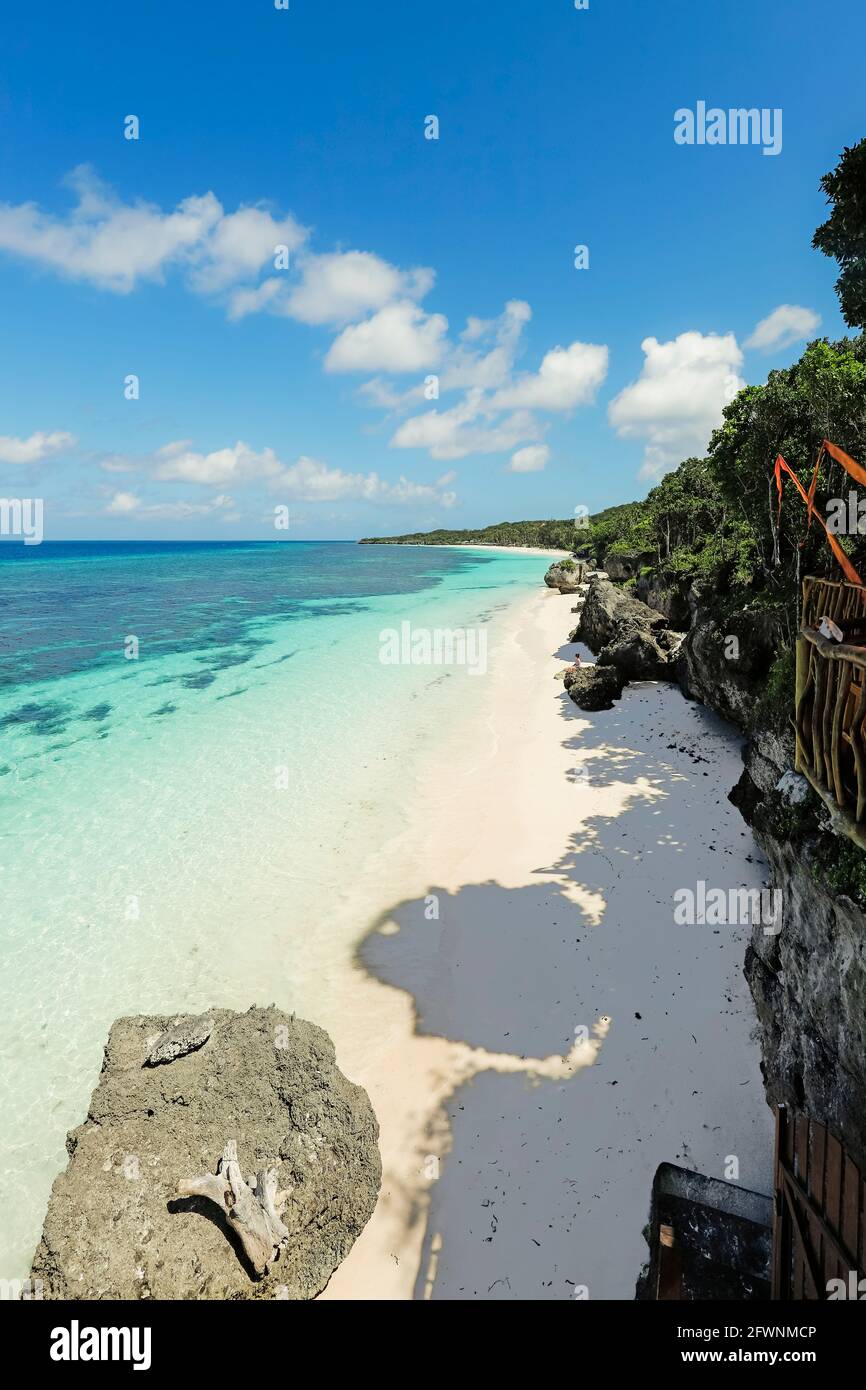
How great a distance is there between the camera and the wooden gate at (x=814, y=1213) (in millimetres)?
4055

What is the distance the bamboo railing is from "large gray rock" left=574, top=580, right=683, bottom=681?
2081 centimetres

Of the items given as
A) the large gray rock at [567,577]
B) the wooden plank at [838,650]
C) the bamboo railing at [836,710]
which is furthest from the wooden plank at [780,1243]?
the large gray rock at [567,577]

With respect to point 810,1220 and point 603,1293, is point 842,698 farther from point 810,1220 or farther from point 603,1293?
point 603,1293

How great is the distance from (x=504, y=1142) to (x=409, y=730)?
1726cm

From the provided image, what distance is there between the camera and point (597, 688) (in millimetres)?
24250

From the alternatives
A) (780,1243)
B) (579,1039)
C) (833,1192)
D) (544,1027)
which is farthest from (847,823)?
(544,1027)

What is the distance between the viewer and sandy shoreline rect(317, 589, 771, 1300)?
6523 millimetres

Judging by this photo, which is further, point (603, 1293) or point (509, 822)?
point (509, 822)

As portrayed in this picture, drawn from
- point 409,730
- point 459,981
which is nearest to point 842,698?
point 459,981

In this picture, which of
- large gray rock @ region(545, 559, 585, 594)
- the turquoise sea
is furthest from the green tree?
large gray rock @ region(545, 559, 585, 594)

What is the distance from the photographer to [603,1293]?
19.4ft

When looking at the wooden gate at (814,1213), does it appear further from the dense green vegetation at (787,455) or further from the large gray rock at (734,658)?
the large gray rock at (734,658)

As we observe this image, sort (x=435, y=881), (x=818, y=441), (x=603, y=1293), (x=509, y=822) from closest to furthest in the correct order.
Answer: (x=603, y=1293) → (x=435, y=881) → (x=509, y=822) → (x=818, y=441)

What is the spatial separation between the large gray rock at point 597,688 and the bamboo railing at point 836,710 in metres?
18.9
